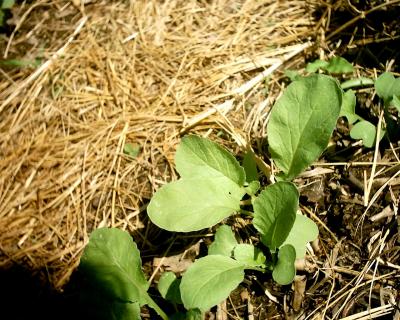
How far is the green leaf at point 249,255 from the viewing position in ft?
3.90

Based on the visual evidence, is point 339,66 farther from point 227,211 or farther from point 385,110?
point 227,211

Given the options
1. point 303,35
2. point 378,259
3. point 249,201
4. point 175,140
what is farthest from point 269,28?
point 378,259

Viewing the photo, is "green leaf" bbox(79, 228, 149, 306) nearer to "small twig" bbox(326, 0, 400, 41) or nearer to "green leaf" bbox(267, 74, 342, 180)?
"green leaf" bbox(267, 74, 342, 180)

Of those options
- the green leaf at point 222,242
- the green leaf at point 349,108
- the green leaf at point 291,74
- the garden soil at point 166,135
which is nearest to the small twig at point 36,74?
the garden soil at point 166,135

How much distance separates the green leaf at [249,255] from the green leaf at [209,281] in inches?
1.1

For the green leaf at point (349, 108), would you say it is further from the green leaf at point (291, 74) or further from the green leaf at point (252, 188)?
the green leaf at point (252, 188)

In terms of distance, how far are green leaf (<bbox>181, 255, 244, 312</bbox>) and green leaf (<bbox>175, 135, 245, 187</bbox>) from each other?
0.94ft

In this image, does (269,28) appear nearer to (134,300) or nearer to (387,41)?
(387,41)

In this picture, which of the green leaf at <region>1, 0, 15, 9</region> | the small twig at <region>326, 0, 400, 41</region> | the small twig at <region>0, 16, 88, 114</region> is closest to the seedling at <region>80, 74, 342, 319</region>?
the small twig at <region>326, 0, 400, 41</region>

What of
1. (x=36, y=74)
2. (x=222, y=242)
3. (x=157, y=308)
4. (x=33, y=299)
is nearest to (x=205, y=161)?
(x=222, y=242)

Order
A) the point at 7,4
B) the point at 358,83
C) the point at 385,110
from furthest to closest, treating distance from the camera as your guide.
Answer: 1. the point at 7,4
2. the point at 358,83
3. the point at 385,110

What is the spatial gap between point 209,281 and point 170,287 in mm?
182

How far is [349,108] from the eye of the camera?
133cm

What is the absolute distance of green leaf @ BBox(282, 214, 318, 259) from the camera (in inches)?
45.6
